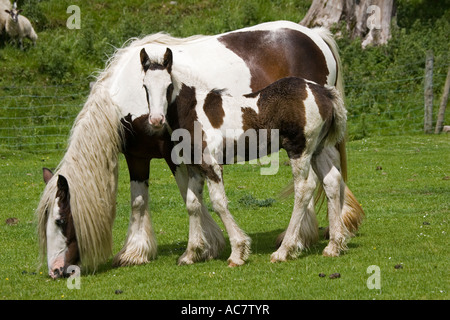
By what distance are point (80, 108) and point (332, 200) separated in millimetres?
9992

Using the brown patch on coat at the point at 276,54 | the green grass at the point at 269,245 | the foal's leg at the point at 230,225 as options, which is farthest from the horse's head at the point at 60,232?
the brown patch on coat at the point at 276,54

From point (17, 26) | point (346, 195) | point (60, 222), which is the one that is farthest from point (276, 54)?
point (17, 26)

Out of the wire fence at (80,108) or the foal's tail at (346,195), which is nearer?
the foal's tail at (346,195)

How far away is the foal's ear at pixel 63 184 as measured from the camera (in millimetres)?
6488

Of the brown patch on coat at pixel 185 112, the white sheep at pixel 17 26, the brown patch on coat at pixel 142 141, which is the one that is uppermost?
the white sheep at pixel 17 26

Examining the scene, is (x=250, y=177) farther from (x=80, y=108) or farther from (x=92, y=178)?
(x=92, y=178)

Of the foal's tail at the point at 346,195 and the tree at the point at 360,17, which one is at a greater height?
the tree at the point at 360,17

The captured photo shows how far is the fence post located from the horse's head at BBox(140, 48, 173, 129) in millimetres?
10476

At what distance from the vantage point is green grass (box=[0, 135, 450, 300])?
19.1 ft

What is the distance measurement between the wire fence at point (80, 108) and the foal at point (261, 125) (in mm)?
9068

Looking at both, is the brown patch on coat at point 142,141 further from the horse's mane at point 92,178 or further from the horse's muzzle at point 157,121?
the horse's muzzle at point 157,121
